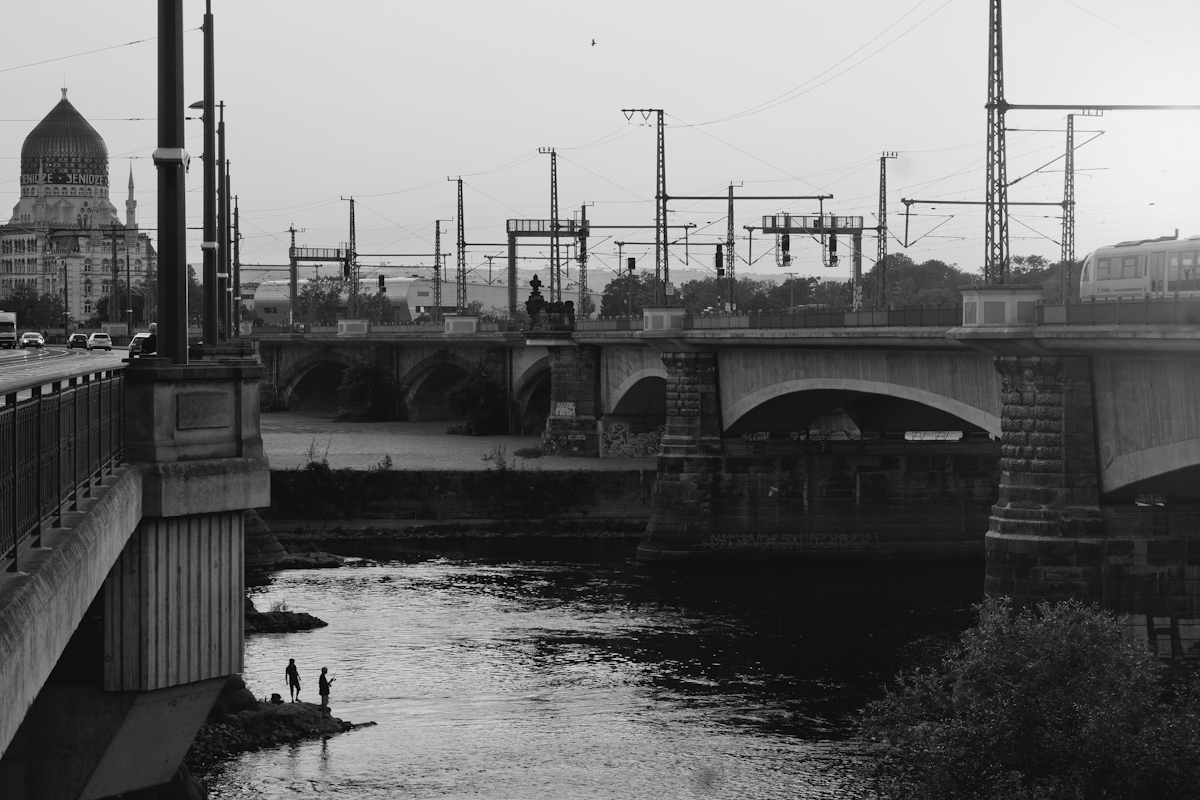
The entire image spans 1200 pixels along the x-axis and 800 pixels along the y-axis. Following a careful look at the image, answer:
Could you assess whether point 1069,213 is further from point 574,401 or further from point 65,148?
point 65,148

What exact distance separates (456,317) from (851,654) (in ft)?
192

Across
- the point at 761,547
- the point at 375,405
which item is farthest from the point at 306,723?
the point at 375,405

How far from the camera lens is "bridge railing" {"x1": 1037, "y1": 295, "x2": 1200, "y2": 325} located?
91.1 ft

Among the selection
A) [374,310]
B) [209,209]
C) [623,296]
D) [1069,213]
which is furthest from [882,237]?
[374,310]

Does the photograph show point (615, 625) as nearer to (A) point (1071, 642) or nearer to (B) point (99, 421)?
(A) point (1071, 642)

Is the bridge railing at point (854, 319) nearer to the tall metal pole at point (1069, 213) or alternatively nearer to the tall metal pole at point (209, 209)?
the tall metal pole at point (1069, 213)

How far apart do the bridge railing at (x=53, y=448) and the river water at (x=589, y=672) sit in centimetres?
1407

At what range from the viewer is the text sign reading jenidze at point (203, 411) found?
1291cm

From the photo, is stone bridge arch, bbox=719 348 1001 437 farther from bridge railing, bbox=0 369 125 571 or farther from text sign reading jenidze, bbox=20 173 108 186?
text sign reading jenidze, bbox=20 173 108 186

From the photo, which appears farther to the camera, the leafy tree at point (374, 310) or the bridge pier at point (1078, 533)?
the leafy tree at point (374, 310)

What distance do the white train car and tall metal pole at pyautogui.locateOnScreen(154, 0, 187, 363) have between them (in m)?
29.1

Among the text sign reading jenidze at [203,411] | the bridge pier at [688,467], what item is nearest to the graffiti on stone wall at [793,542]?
the bridge pier at [688,467]

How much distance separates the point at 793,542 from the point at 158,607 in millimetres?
41003

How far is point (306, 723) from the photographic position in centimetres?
2903
